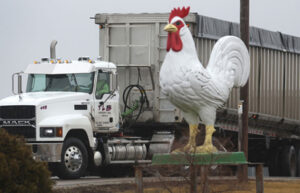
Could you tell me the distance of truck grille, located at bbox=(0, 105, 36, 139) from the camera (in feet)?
76.7

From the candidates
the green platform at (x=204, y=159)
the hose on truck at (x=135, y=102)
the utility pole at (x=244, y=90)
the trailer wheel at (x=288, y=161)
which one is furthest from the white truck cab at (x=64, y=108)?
the trailer wheel at (x=288, y=161)

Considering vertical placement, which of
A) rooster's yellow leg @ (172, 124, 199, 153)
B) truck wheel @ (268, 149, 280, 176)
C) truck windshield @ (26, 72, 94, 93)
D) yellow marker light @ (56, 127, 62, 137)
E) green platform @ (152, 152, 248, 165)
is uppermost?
truck windshield @ (26, 72, 94, 93)

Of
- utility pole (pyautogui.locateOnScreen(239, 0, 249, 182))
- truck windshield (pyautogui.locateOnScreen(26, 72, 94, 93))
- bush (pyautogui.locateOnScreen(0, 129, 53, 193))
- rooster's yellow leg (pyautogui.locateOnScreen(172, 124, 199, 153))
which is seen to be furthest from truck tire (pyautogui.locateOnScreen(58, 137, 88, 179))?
bush (pyautogui.locateOnScreen(0, 129, 53, 193))

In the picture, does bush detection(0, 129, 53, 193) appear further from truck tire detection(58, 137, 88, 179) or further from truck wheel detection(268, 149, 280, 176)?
truck wheel detection(268, 149, 280, 176)

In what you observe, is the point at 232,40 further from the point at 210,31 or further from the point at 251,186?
the point at 210,31

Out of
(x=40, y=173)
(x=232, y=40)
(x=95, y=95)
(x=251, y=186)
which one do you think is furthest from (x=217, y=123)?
(x=40, y=173)

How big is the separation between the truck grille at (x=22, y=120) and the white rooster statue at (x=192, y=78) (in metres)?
7.44

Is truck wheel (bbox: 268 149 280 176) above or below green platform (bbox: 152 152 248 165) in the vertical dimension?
below

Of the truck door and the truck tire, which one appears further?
the truck door

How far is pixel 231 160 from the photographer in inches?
626

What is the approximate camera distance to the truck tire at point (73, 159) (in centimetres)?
2361

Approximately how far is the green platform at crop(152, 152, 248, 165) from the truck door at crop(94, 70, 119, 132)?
8.62m

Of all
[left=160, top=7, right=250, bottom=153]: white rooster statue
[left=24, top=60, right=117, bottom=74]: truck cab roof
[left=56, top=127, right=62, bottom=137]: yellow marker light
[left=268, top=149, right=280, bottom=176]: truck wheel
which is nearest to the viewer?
[left=160, top=7, right=250, bottom=153]: white rooster statue

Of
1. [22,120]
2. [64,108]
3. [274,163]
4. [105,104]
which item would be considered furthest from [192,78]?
[274,163]
